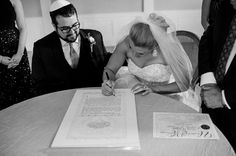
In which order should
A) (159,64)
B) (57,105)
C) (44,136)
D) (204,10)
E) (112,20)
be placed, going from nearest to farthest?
(44,136) < (57,105) < (159,64) < (204,10) < (112,20)

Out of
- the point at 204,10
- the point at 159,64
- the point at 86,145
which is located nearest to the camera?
the point at 86,145

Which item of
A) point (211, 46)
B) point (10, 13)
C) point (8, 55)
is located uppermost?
point (10, 13)

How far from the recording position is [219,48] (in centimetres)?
178

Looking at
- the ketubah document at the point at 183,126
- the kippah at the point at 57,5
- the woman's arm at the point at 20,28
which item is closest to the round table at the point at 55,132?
the ketubah document at the point at 183,126

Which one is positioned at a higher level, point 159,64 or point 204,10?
point 204,10

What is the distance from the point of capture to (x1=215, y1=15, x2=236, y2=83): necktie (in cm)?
169

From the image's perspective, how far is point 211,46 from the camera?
1.93 metres

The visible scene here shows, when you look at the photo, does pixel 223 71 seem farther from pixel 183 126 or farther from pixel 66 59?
pixel 66 59

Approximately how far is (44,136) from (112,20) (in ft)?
8.97

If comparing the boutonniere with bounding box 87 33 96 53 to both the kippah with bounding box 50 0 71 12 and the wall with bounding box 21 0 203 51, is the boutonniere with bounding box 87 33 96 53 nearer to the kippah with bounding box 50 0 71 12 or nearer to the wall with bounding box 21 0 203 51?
the kippah with bounding box 50 0 71 12

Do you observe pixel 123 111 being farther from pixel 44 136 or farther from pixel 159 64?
pixel 159 64

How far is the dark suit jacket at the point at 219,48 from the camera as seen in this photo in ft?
5.44

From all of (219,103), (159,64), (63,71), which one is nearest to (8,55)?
(63,71)

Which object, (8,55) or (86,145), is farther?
(8,55)
